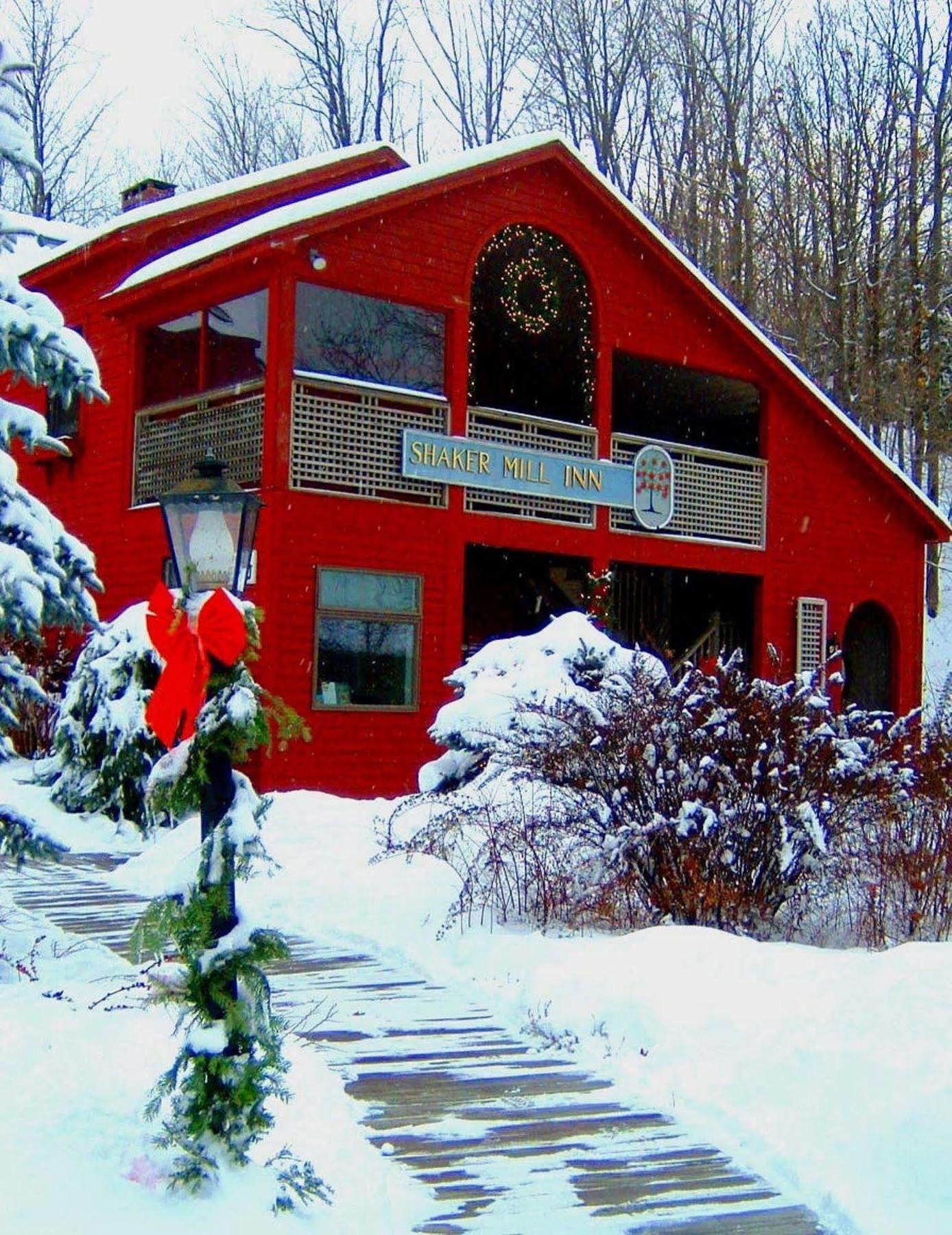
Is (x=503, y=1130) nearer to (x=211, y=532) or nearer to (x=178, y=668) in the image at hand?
(x=178, y=668)

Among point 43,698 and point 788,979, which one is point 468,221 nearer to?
point 43,698

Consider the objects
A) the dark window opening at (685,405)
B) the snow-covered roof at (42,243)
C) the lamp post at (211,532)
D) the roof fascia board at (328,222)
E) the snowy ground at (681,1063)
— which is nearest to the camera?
the snowy ground at (681,1063)

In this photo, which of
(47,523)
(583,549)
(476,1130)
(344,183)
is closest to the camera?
(476,1130)

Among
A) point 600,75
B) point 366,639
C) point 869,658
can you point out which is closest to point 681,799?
point 366,639

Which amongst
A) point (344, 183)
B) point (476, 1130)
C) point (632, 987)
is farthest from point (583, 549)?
point (476, 1130)

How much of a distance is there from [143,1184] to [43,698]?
12.3 feet

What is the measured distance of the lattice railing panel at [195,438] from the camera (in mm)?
15359

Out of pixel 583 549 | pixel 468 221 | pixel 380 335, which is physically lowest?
pixel 583 549

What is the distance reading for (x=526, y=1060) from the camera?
6.04 metres

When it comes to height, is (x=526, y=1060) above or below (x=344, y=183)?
below

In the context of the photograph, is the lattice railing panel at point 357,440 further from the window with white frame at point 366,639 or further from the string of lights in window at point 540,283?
the string of lights in window at point 540,283

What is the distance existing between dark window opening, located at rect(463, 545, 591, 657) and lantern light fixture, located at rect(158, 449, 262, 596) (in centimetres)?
1448

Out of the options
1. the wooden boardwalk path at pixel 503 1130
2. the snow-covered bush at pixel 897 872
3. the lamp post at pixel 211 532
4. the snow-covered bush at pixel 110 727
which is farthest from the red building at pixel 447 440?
the lamp post at pixel 211 532

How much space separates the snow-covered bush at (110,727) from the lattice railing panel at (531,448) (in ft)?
16.3
